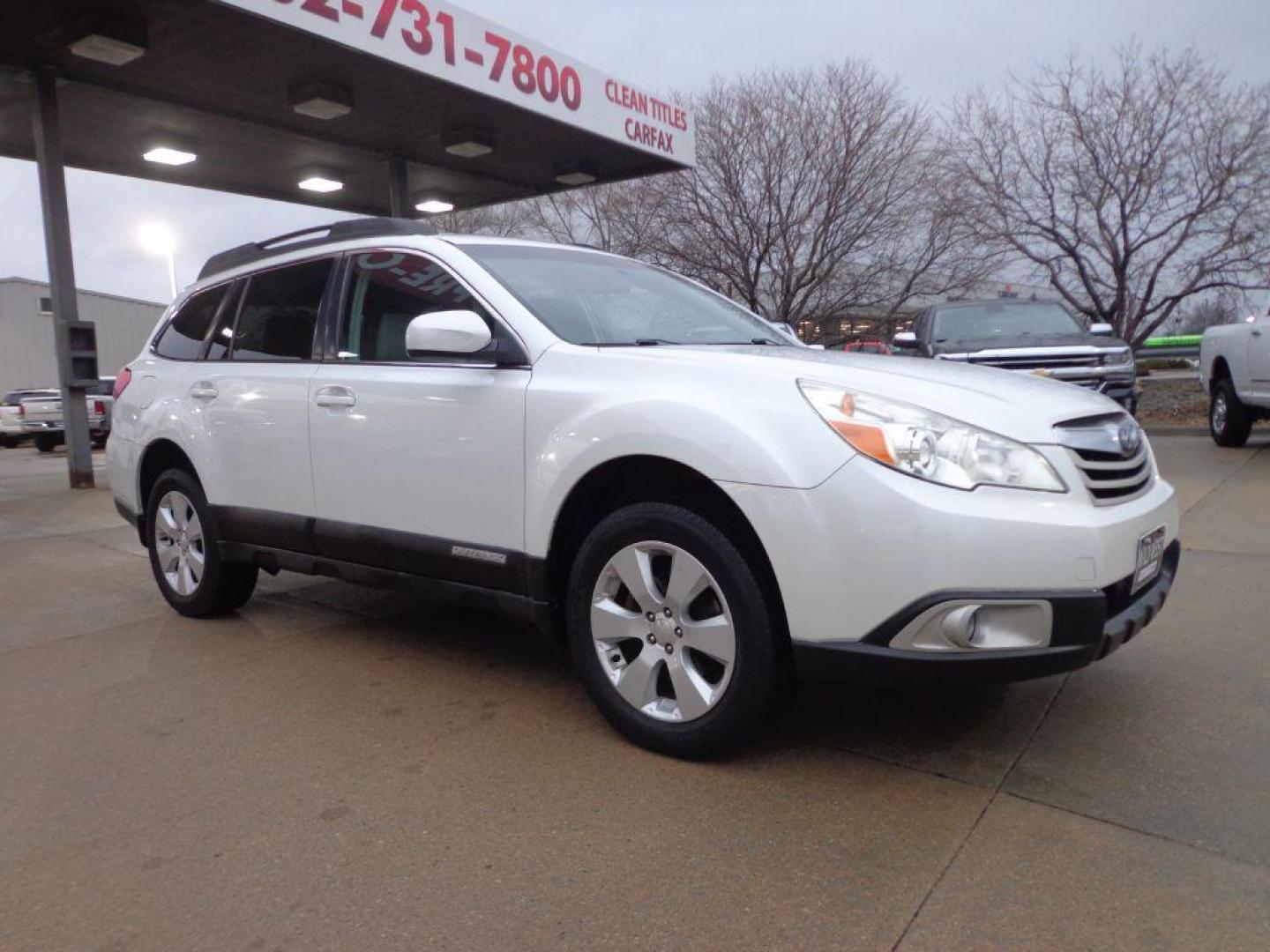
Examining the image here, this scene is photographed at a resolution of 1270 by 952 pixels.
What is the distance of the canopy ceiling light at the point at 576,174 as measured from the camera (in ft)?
46.0

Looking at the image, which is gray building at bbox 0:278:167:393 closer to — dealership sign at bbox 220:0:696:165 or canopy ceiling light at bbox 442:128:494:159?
canopy ceiling light at bbox 442:128:494:159

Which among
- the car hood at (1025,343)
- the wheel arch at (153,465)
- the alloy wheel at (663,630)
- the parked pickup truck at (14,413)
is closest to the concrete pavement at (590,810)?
the alloy wheel at (663,630)

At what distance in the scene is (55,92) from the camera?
10.1 meters

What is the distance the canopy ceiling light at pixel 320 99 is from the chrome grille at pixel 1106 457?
9.48 metres

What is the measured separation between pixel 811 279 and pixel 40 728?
17432 mm

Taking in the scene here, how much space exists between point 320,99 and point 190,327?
6.28 meters

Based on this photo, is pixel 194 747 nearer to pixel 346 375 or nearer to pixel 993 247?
pixel 346 375

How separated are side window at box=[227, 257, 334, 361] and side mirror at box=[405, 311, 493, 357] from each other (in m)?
1.14

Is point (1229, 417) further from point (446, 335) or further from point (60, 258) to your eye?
point (60, 258)

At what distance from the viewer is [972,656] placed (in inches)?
100

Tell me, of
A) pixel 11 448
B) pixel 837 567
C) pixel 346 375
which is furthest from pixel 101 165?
pixel 11 448

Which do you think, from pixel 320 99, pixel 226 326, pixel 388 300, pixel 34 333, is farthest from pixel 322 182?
pixel 34 333

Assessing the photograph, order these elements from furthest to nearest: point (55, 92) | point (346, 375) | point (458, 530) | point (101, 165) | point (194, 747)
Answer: point (101, 165)
point (55, 92)
point (346, 375)
point (458, 530)
point (194, 747)

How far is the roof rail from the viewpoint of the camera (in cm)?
405
